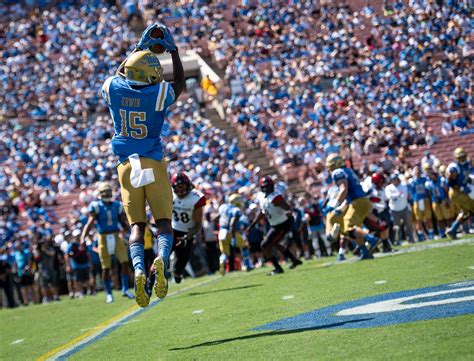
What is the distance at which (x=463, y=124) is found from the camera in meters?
26.1

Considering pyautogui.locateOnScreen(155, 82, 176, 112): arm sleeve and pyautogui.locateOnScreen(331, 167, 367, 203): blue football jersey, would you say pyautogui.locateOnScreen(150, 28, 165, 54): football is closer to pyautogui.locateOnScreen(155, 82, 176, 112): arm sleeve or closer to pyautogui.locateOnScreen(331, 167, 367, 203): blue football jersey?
pyautogui.locateOnScreen(155, 82, 176, 112): arm sleeve

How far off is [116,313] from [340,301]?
3769 millimetres

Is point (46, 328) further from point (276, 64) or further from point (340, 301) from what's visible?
point (276, 64)

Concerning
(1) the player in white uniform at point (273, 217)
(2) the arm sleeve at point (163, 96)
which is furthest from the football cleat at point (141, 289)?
(1) the player in white uniform at point (273, 217)

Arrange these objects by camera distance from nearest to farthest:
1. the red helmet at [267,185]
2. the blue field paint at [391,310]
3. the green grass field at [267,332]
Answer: the green grass field at [267,332] → the blue field paint at [391,310] → the red helmet at [267,185]

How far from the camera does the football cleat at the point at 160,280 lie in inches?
253

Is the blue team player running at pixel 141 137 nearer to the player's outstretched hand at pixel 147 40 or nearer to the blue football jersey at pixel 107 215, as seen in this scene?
the player's outstretched hand at pixel 147 40

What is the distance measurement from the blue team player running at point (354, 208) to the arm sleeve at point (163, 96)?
5590mm

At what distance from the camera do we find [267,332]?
5941mm

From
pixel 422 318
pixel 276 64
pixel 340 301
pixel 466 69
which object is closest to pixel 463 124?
pixel 466 69

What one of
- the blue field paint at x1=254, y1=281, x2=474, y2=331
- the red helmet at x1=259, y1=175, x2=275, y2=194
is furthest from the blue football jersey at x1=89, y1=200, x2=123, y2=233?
the blue field paint at x1=254, y1=281, x2=474, y2=331

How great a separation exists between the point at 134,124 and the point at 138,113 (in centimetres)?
10

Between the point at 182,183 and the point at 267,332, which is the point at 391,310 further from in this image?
the point at 182,183

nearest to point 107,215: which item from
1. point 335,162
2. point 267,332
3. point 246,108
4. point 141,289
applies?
point 335,162
